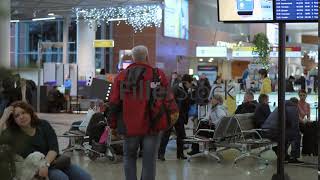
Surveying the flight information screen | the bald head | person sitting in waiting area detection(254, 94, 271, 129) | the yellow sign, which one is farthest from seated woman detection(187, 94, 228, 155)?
the yellow sign

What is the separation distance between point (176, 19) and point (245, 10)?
75.6 ft

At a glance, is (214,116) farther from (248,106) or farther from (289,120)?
(289,120)

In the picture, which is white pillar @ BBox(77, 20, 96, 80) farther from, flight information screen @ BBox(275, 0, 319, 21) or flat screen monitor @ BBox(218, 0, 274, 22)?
flight information screen @ BBox(275, 0, 319, 21)

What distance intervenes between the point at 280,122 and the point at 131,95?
6.95 feet

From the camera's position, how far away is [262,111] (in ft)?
31.6

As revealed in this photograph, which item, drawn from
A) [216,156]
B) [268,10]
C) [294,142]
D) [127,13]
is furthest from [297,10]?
[127,13]

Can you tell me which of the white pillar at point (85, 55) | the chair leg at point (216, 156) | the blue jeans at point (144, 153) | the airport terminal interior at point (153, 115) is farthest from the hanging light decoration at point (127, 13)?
the blue jeans at point (144, 153)

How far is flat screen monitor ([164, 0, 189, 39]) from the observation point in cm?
2862

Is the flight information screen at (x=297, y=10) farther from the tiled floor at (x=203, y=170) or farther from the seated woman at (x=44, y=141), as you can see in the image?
the seated woman at (x=44, y=141)

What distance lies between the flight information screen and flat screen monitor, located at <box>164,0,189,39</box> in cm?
2183

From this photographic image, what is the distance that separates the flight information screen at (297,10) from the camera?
20.1 ft

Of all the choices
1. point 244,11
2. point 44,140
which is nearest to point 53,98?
point 244,11

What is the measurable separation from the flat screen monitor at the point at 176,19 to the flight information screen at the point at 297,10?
2183 cm

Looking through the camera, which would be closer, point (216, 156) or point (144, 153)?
point (144, 153)
